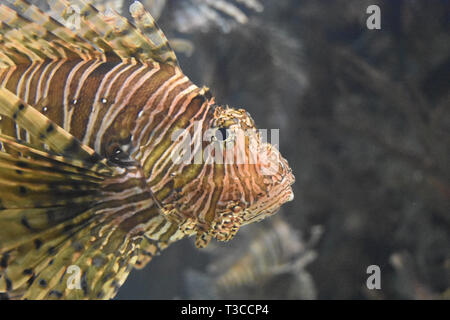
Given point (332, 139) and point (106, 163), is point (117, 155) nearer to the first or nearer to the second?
point (106, 163)

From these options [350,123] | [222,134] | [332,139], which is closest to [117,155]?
[222,134]

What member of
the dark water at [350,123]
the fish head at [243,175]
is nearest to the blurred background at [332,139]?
the dark water at [350,123]

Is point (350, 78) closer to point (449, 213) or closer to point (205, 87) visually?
point (449, 213)

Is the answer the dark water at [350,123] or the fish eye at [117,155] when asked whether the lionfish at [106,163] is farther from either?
the dark water at [350,123]

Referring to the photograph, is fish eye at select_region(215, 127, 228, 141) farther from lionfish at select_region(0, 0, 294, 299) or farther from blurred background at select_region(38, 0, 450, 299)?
blurred background at select_region(38, 0, 450, 299)

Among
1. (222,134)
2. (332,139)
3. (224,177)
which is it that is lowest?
(224,177)

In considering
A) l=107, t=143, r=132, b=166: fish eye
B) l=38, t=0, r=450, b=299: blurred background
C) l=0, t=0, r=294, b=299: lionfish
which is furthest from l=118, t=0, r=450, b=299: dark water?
l=107, t=143, r=132, b=166: fish eye

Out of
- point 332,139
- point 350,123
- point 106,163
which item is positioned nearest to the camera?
point 106,163
